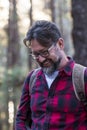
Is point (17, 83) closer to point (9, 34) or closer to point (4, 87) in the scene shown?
point (4, 87)

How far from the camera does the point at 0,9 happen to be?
25516 mm

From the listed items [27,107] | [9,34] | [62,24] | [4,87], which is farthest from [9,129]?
[27,107]

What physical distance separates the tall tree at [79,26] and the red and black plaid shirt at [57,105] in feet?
13.5

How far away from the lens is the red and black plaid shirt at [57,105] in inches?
135

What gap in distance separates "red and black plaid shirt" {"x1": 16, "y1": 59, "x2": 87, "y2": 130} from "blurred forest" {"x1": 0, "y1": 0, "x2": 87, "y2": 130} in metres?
4.08

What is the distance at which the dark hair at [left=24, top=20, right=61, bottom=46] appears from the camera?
11.3 feet

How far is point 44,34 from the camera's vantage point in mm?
3451

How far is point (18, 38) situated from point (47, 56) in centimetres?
2171

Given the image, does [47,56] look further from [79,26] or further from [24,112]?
[79,26]

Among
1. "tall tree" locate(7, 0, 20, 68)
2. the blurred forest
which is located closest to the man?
the blurred forest

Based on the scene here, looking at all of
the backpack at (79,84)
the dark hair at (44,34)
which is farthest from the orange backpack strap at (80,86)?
the dark hair at (44,34)

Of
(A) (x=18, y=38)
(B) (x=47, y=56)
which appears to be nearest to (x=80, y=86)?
(B) (x=47, y=56)

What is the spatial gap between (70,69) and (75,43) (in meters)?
4.33

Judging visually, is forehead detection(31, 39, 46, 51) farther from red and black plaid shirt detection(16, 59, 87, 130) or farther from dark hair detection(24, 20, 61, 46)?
red and black plaid shirt detection(16, 59, 87, 130)
